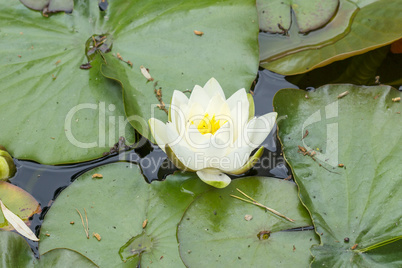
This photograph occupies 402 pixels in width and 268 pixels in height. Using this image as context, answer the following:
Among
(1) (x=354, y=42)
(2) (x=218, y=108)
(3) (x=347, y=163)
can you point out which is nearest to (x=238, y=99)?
(2) (x=218, y=108)

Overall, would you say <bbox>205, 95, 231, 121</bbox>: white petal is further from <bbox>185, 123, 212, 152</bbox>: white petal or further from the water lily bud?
the water lily bud

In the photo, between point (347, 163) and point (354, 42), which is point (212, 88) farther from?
point (354, 42)

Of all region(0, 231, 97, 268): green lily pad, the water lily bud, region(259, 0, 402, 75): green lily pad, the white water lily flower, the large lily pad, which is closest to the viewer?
region(0, 231, 97, 268): green lily pad

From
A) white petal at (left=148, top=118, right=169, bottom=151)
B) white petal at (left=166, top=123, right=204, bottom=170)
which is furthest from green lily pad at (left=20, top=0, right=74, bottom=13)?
white petal at (left=166, top=123, right=204, bottom=170)

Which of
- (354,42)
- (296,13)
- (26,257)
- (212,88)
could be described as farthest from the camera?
(296,13)

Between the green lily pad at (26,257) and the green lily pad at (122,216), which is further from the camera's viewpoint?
the green lily pad at (122,216)

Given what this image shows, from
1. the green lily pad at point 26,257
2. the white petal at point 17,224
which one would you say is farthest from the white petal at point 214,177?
the white petal at point 17,224

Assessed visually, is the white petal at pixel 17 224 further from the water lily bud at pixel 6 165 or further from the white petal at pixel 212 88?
the white petal at pixel 212 88
